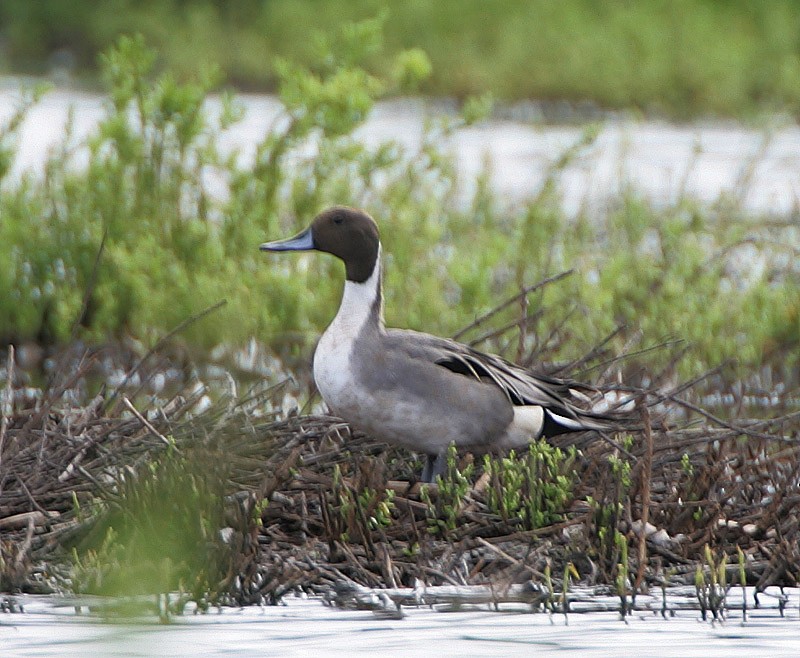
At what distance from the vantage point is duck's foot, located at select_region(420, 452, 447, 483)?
4.82 metres

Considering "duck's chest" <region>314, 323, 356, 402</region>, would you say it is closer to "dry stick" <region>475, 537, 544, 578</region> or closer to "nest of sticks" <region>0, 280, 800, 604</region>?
"nest of sticks" <region>0, 280, 800, 604</region>

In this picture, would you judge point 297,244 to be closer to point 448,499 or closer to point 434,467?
point 434,467

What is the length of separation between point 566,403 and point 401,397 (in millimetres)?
666

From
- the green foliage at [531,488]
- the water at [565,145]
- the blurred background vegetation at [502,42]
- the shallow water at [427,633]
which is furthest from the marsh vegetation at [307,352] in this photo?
the blurred background vegetation at [502,42]

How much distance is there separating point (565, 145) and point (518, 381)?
30.9 feet

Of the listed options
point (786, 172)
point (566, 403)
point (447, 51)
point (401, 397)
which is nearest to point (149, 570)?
point (401, 397)

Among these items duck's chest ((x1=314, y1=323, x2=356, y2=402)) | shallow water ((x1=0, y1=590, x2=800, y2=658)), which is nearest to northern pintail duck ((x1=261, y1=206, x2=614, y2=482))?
duck's chest ((x1=314, y1=323, x2=356, y2=402))

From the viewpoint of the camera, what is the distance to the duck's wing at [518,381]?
4.91m

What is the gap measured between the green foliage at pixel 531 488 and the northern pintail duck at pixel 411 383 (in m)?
0.17

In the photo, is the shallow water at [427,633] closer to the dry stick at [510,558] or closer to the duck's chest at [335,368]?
the dry stick at [510,558]

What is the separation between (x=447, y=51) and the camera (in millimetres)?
22859

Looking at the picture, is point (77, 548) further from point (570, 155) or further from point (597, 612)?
point (570, 155)

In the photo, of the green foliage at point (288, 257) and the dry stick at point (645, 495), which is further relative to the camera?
the green foliage at point (288, 257)

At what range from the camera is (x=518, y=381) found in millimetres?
5035
